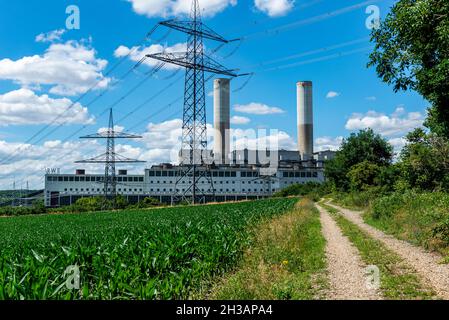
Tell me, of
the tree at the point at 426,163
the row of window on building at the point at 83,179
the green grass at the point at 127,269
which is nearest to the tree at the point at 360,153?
the tree at the point at 426,163

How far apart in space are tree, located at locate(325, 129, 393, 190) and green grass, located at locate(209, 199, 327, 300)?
47.7m

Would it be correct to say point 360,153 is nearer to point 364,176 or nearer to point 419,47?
point 364,176

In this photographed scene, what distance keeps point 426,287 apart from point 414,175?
27.9 m

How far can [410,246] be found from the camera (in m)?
14.9

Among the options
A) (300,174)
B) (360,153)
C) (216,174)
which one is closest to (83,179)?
(216,174)

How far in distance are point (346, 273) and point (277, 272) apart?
1890 mm

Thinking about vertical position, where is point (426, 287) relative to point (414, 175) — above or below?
below

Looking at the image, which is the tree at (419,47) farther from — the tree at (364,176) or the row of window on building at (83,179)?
the row of window on building at (83,179)

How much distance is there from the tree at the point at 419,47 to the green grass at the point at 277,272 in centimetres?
679

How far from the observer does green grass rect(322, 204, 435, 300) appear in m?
8.38

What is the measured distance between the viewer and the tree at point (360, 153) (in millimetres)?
60763

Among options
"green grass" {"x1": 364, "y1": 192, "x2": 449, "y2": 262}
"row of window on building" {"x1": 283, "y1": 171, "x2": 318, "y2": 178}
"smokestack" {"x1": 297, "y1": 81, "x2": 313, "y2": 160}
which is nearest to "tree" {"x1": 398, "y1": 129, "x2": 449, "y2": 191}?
"green grass" {"x1": 364, "y1": 192, "x2": 449, "y2": 262}
